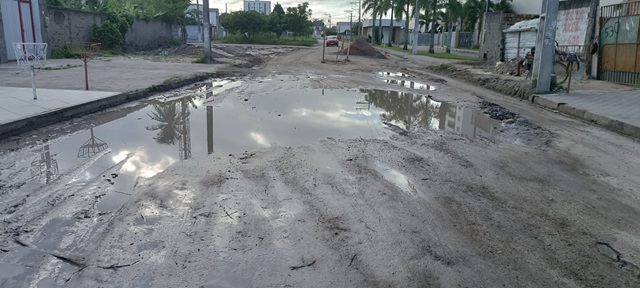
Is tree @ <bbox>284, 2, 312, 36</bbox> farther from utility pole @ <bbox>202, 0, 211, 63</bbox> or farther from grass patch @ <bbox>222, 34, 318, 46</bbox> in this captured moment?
utility pole @ <bbox>202, 0, 211, 63</bbox>

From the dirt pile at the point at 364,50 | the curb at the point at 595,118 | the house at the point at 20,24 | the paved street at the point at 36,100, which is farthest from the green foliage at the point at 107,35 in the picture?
the curb at the point at 595,118

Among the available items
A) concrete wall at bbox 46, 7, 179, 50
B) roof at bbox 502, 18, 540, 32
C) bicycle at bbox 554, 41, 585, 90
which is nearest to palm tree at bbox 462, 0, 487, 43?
roof at bbox 502, 18, 540, 32

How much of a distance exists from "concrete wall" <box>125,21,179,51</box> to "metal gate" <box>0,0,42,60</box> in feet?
39.7

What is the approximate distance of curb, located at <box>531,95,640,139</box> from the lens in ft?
30.8

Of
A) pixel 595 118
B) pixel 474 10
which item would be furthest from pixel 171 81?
pixel 474 10

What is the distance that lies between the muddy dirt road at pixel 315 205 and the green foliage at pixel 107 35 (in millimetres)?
26026

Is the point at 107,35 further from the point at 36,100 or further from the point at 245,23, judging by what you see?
the point at 245,23

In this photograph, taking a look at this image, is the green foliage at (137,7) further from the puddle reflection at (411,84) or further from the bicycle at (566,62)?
the bicycle at (566,62)

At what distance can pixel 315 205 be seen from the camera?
4914 mm

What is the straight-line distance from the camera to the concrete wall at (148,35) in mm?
37844

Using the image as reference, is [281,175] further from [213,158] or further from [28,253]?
[28,253]

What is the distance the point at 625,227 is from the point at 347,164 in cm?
329

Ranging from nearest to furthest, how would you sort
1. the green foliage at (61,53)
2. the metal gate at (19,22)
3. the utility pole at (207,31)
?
the metal gate at (19,22) < the utility pole at (207,31) < the green foliage at (61,53)

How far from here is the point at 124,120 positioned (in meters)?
9.49
